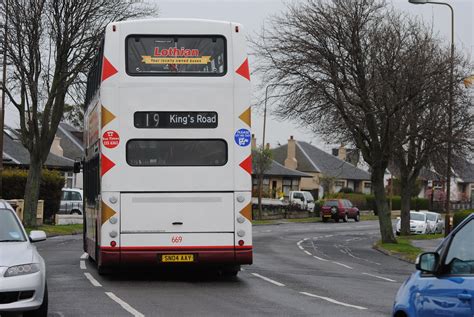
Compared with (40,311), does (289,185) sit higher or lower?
higher

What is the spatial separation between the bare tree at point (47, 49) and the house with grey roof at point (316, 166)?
206ft

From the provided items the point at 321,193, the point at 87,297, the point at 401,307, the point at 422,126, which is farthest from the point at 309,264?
the point at 321,193

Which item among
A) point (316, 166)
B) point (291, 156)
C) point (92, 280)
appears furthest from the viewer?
point (291, 156)

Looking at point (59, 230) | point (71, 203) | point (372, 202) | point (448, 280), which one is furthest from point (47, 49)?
point (372, 202)

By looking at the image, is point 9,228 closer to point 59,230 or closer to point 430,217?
point 59,230

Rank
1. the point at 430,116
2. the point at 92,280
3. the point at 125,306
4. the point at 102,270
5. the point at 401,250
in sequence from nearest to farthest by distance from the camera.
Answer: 1. the point at 125,306
2. the point at 92,280
3. the point at 102,270
4. the point at 401,250
5. the point at 430,116

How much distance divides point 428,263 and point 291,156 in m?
100

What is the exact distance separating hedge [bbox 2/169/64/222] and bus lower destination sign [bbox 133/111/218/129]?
32.1 meters

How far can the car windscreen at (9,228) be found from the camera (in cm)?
1212

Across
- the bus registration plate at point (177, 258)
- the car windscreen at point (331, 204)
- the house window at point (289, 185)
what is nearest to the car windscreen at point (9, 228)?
the bus registration plate at point (177, 258)

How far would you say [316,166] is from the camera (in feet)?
350

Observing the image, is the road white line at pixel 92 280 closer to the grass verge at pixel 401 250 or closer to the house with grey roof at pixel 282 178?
the grass verge at pixel 401 250

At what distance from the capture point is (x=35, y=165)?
41.2 meters

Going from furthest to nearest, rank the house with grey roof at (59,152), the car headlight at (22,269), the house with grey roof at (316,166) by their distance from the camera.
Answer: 1. the house with grey roof at (316,166)
2. the house with grey roof at (59,152)
3. the car headlight at (22,269)
